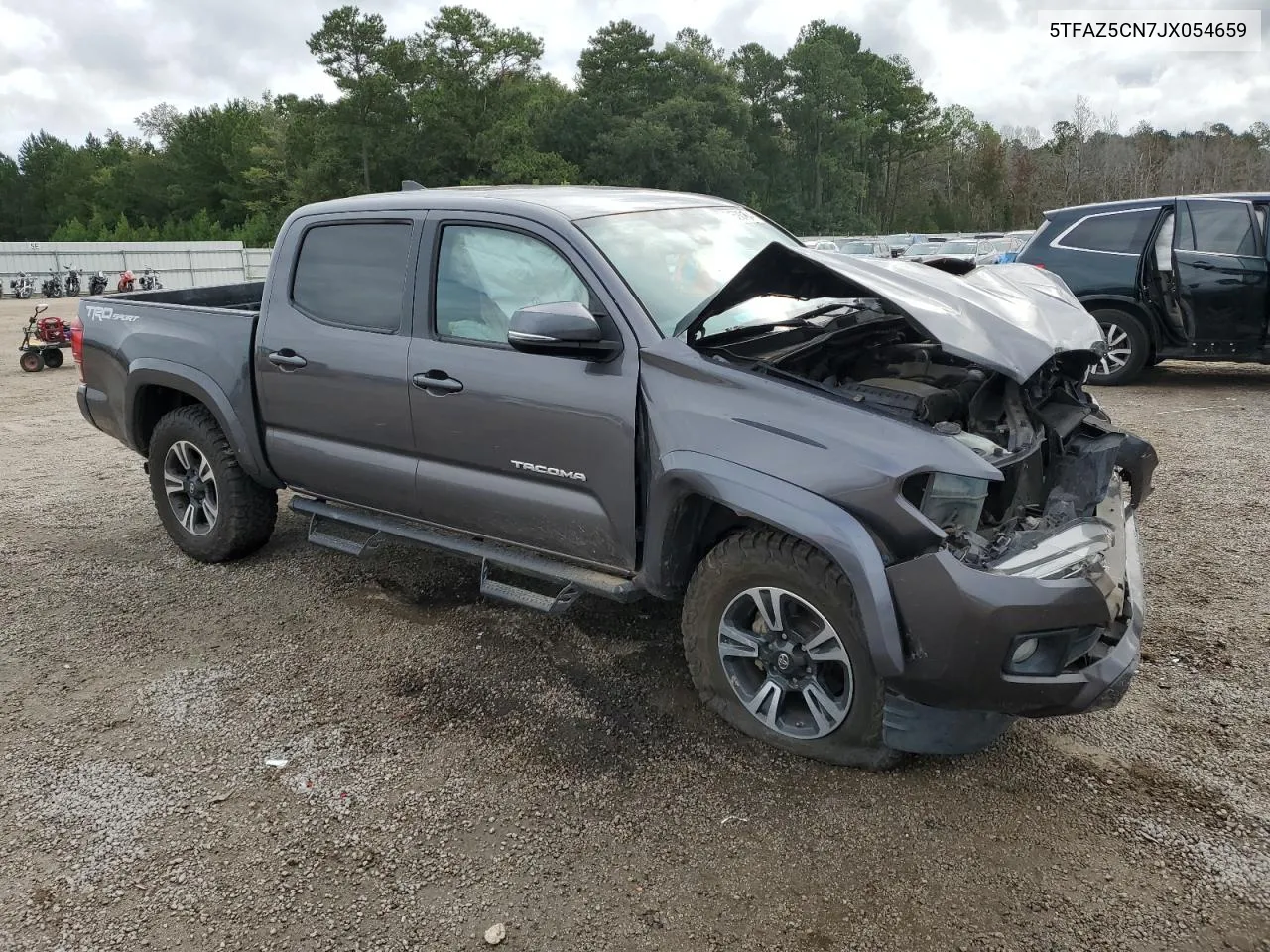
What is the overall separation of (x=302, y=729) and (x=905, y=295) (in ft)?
8.58

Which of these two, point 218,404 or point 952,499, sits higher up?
point 218,404

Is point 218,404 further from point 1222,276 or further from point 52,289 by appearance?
point 52,289

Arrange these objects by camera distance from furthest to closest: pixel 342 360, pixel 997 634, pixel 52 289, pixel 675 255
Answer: pixel 52 289 < pixel 342 360 < pixel 675 255 < pixel 997 634

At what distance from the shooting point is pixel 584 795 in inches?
120

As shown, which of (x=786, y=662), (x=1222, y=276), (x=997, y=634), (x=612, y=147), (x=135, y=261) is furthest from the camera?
(x=612, y=147)

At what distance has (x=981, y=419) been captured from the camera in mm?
3398

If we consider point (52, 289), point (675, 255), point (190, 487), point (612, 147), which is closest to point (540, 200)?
point (675, 255)

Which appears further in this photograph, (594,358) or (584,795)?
(594,358)

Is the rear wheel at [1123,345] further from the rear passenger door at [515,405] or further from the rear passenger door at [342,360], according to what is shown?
the rear passenger door at [342,360]

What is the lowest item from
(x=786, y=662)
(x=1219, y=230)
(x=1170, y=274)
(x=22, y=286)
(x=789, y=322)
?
(x=786, y=662)

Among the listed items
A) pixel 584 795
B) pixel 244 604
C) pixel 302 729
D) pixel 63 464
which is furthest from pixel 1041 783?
pixel 63 464

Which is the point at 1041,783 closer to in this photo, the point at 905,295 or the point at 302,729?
the point at 905,295

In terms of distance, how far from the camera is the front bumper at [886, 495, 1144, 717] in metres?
2.63

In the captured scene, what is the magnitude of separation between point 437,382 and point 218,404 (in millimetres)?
1537
